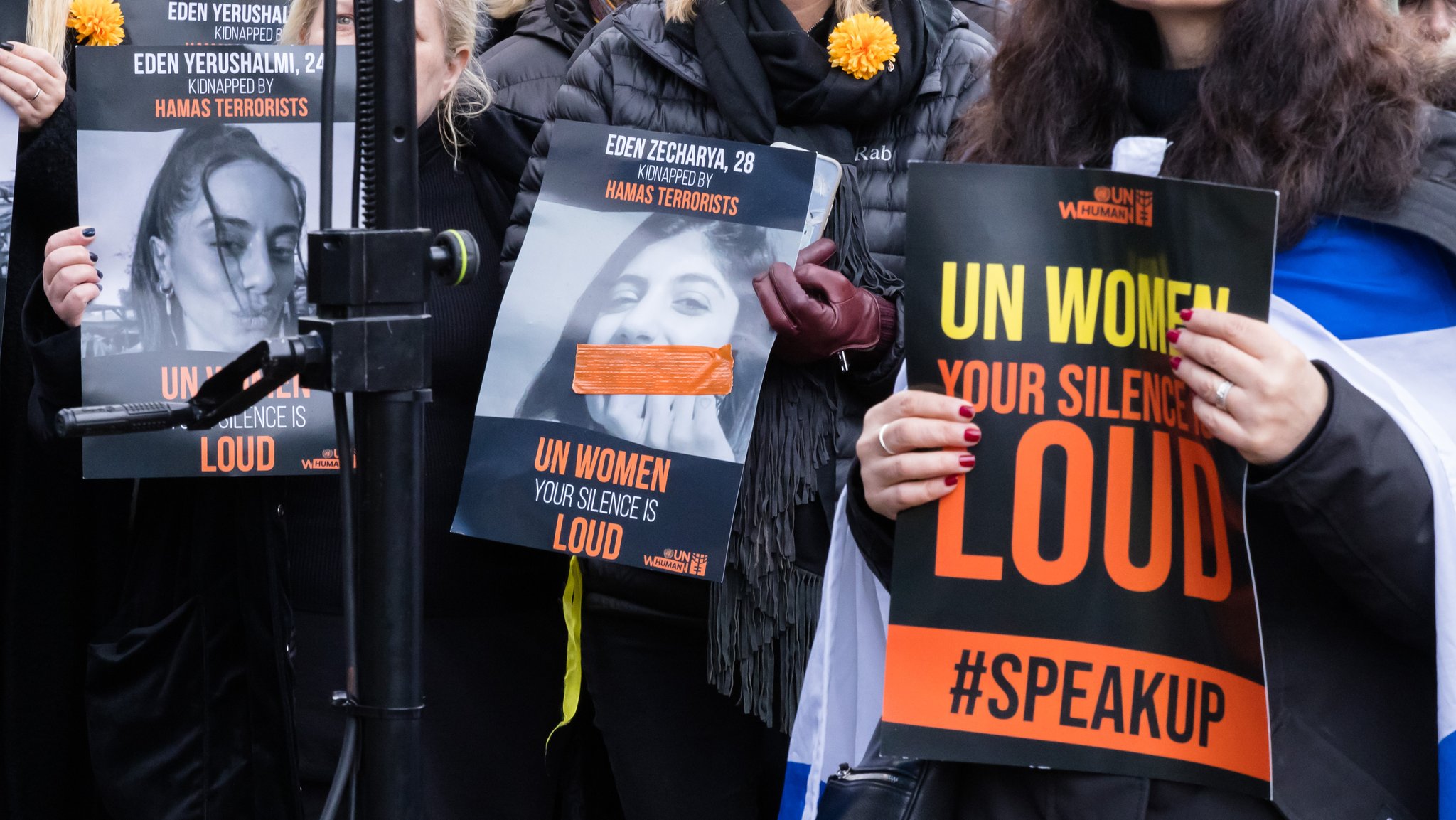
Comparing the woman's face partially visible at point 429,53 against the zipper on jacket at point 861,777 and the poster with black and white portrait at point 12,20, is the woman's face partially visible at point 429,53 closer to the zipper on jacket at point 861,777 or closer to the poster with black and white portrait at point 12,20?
the poster with black and white portrait at point 12,20

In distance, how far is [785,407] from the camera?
6.55ft

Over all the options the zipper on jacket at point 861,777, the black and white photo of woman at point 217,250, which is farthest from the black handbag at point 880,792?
the black and white photo of woman at point 217,250

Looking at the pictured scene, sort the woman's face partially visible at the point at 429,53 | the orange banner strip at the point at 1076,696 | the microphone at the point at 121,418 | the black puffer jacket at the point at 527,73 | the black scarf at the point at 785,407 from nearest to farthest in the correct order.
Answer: the microphone at the point at 121,418 < the orange banner strip at the point at 1076,696 < the black scarf at the point at 785,407 < the woman's face partially visible at the point at 429,53 < the black puffer jacket at the point at 527,73

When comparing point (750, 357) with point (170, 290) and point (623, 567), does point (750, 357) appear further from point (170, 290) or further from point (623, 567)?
point (170, 290)

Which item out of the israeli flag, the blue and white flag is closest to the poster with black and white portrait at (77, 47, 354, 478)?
the israeli flag

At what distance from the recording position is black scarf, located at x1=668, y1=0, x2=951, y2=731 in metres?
1.98

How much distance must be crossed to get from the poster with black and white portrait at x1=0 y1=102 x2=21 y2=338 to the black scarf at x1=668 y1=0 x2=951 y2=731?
1.15 m

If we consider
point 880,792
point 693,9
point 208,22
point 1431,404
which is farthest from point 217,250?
point 1431,404

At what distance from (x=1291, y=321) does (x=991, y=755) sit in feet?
1.58

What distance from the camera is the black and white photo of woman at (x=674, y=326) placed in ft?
6.35

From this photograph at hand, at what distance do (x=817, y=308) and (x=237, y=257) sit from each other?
91 centimetres

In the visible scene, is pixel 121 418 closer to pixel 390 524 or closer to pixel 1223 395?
pixel 390 524

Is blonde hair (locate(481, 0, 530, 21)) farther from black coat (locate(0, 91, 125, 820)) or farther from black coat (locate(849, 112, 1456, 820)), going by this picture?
black coat (locate(849, 112, 1456, 820))

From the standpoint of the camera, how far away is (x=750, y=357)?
6.33ft
